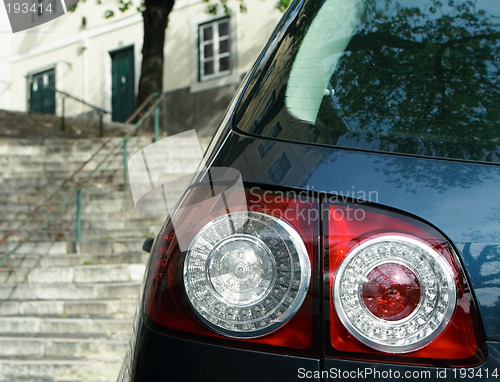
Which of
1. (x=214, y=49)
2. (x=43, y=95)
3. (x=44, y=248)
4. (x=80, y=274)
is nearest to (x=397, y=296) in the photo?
(x=80, y=274)

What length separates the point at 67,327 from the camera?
4988 millimetres

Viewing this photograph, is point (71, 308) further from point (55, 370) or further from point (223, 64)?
point (223, 64)

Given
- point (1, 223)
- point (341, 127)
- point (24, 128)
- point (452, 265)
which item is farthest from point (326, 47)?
point (24, 128)

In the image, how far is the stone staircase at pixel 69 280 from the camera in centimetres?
450

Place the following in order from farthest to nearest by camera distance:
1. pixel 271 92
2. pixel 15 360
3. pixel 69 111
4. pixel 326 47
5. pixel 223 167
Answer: pixel 69 111 → pixel 15 360 → pixel 326 47 → pixel 271 92 → pixel 223 167

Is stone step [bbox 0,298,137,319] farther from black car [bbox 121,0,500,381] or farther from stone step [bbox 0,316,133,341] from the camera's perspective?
black car [bbox 121,0,500,381]

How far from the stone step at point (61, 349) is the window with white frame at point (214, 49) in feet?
37.1

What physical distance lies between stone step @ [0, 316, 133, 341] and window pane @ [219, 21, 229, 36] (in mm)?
11574

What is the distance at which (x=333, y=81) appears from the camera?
54.6 inches

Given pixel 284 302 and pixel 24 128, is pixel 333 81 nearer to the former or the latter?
pixel 284 302

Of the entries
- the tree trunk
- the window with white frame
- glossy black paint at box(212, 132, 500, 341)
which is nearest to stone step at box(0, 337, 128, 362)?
glossy black paint at box(212, 132, 500, 341)

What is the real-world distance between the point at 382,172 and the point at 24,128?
12.5 meters

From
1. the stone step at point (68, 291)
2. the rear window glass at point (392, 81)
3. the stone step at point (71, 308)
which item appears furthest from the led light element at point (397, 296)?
the stone step at point (68, 291)

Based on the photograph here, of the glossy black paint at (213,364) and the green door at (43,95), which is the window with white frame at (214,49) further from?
Result: the glossy black paint at (213,364)
